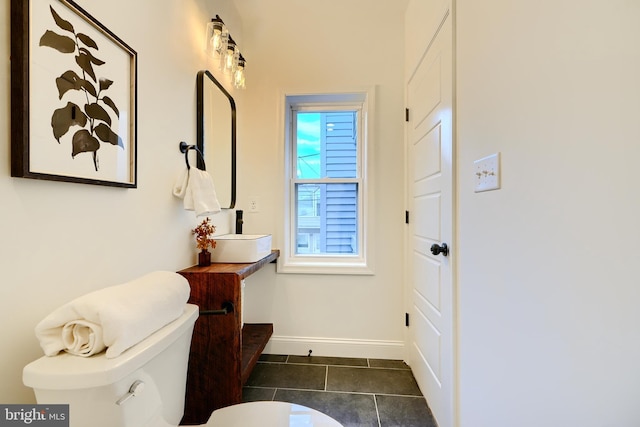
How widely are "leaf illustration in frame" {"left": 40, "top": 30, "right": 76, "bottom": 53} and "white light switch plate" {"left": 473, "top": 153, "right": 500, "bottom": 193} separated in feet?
4.45

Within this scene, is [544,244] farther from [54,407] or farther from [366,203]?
[366,203]

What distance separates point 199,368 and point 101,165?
100cm

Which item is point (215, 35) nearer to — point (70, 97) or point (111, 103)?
point (111, 103)

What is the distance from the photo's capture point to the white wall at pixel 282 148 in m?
2.13

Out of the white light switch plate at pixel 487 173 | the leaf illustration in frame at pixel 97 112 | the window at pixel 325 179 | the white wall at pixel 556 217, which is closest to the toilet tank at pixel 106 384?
the leaf illustration in frame at pixel 97 112

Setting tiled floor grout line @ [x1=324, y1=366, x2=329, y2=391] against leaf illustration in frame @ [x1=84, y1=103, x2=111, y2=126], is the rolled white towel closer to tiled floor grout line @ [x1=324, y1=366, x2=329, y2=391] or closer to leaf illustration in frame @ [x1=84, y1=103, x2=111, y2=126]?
leaf illustration in frame @ [x1=84, y1=103, x2=111, y2=126]

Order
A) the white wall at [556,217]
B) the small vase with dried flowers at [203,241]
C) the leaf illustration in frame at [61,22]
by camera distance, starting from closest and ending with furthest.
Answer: the white wall at [556,217]
the leaf illustration in frame at [61,22]
the small vase with dried flowers at [203,241]

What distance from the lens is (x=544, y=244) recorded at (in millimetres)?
687

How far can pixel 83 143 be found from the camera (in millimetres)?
844

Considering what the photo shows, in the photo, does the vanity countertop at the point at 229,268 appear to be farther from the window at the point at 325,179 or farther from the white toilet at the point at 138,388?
the window at the point at 325,179

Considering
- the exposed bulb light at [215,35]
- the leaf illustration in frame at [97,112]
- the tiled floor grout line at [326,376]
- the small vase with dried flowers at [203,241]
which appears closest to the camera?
the leaf illustration in frame at [97,112]

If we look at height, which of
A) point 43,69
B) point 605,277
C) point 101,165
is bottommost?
point 605,277

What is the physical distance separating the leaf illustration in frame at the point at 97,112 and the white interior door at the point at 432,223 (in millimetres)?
1364

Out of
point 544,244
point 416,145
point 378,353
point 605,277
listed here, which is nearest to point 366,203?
point 416,145
